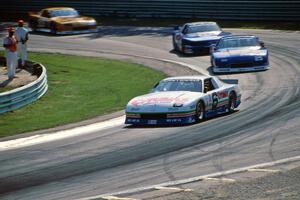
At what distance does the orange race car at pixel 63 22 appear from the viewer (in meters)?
40.1

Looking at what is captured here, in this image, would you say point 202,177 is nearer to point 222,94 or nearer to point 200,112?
point 200,112

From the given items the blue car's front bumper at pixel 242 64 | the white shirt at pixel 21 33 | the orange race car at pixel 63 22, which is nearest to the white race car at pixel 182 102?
the blue car's front bumper at pixel 242 64

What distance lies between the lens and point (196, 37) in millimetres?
31938

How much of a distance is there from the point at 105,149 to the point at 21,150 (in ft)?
6.07

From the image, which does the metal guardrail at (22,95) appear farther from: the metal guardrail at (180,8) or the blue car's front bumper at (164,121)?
the metal guardrail at (180,8)

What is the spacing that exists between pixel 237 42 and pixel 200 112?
1096 cm

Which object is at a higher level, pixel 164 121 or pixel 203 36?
pixel 164 121

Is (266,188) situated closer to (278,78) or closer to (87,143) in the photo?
(87,143)

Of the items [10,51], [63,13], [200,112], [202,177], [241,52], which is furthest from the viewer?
[63,13]

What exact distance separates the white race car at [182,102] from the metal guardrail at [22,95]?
13.0 ft

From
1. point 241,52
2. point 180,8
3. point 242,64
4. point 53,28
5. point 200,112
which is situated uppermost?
point 200,112

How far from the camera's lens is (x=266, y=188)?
404 inches

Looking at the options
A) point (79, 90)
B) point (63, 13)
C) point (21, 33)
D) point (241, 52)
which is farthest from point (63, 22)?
point (79, 90)

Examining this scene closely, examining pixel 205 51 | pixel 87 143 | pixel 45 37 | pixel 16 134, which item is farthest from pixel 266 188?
pixel 45 37
